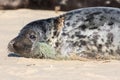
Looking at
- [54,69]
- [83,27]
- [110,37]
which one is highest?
[83,27]

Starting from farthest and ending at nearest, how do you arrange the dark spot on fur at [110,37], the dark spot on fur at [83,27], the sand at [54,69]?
1. the dark spot on fur at [83,27]
2. the dark spot on fur at [110,37]
3. the sand at [54,69]

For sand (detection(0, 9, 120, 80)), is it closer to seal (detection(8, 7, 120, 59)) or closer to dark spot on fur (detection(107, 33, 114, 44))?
seal (detection(8, 7, 120, 59))

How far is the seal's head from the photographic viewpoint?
208 inches

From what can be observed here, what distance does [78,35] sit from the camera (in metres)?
5.21

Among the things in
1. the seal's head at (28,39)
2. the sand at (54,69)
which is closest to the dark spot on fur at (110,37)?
the sand at (54,69)

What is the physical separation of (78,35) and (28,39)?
0.54m

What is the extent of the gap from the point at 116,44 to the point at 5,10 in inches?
164

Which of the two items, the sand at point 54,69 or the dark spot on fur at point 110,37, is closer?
the sand at point 54,69

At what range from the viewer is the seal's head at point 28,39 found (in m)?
5.28

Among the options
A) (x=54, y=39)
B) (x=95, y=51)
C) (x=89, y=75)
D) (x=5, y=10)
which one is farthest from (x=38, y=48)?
(x=5, y=10)

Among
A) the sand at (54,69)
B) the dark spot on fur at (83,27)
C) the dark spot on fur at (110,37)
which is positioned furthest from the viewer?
the dark spot on fur at (83,27)

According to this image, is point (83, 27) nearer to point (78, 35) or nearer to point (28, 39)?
point (78, 35)

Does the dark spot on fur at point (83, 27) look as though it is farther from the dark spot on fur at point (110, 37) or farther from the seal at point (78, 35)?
the dark spot on fur at point (110, 37)

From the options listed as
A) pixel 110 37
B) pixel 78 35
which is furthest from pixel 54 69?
pixel 110 37
